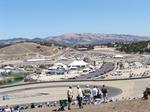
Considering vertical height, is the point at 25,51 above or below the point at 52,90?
below

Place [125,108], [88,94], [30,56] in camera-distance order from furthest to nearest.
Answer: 1. [30,56]
2. [88,94]
3. [125,108]

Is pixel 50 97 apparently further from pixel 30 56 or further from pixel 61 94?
pixel 30 56

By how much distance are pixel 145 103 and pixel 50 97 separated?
26879 millimetres

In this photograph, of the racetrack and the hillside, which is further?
the hillside

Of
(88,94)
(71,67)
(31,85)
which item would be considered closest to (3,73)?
(71,67)

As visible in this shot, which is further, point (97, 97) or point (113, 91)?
point (113, 91)

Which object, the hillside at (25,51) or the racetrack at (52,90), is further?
the hillside at (25,51)

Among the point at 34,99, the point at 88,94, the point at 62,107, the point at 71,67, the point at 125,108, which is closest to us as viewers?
the point at 125,108

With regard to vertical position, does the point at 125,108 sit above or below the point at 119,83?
above

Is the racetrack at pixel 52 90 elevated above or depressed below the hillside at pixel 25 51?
above

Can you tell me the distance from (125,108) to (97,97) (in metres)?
4.51

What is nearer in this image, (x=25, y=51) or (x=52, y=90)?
(x=52, y=90)

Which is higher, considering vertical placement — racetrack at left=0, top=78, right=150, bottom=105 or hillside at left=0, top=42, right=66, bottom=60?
racetrack at left=0, top=78, right=150, bottom=105

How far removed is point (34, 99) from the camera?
43.9 meters
